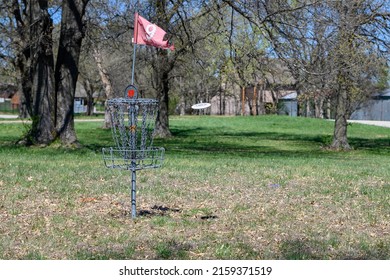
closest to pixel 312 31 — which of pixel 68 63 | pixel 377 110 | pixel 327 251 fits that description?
pixel 68 63

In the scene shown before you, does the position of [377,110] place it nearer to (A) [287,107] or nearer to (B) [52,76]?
(A) [287,107]

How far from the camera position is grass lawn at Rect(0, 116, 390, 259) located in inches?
266

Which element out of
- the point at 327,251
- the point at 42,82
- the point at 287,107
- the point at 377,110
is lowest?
the point at 327,251

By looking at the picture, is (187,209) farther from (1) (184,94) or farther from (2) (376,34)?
(1) (184,94)

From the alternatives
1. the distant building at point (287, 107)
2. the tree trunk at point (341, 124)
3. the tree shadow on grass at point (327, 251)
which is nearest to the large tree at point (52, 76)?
the tree trunk at point (341, 124)

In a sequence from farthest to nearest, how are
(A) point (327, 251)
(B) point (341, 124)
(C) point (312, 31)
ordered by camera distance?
1. (B) point (341, 124)
2. (C) point (312, 31)
3. (A) point (327, 251)

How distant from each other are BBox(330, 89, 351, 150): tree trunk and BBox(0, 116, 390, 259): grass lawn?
9.67m

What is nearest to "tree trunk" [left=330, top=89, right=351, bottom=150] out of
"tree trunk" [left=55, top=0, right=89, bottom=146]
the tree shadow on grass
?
"tree trunk" [left=55, top=0, right=89, bottom=146]

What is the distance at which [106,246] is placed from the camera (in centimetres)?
682

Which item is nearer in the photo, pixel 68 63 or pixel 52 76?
pixel 68 63

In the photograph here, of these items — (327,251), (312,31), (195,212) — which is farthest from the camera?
(312,31)

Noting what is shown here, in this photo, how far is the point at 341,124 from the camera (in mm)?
23828

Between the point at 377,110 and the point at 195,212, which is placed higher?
the point at 377,110

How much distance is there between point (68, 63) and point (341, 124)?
10.5 m
